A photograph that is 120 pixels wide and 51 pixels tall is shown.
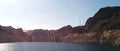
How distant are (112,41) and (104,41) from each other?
47.0ft

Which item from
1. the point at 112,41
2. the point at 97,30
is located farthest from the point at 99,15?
the point at 112,41

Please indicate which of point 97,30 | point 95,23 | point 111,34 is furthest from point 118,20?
point 95,23

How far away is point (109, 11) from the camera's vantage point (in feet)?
636

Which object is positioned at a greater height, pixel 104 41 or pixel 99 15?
pixel 99 15

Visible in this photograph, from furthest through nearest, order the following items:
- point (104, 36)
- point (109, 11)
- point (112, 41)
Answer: point (109, 11)
point (104, 36)
point (112, 41)

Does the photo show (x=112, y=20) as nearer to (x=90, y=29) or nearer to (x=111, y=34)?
(x=111, y=34)

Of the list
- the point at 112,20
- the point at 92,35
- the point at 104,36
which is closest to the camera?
the point at 104,36

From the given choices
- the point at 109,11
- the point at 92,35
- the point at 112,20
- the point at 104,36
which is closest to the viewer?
the point at 104,36

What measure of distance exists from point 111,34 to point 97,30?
4417 cm

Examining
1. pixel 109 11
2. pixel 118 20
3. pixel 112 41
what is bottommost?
pixel 112 41

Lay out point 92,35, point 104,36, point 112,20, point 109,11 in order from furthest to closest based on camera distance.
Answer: point 109,11
point 92,35
point 112,20
point 104,36

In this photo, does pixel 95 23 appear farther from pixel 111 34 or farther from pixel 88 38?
pixel 111 34

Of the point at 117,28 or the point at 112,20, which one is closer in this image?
the point at 117,28

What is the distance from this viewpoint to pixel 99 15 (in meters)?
200
